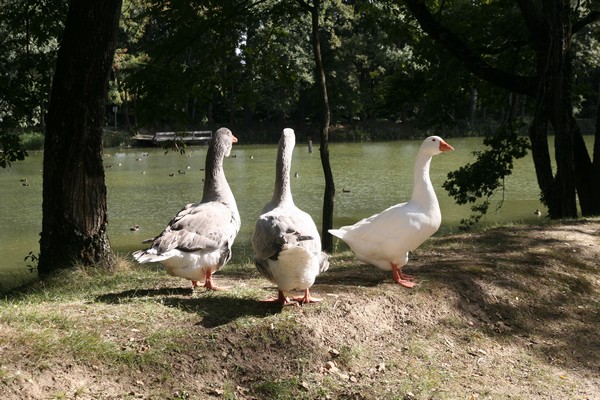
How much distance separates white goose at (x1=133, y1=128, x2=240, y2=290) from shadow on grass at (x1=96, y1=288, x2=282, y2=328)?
0.20 metres

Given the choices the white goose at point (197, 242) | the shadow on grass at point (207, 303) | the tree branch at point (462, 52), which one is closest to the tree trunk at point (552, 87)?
the tree branch at point (462, 52)

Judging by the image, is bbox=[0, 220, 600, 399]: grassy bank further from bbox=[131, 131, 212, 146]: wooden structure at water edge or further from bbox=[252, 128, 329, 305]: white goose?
bbox=[131, 131, 212, 146]: wooden structure at water edge

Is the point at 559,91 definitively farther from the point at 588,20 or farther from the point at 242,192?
the point at 242,192

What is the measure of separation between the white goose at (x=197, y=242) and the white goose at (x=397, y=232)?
97 centimetres

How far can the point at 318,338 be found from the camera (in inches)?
204

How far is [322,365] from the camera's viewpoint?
4992 mm

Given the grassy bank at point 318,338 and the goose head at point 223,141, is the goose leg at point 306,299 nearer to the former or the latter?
the grassy bank at point 318,338

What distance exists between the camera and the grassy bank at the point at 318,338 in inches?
179

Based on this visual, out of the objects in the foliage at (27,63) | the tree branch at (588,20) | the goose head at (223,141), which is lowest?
the goose head at (223,141)

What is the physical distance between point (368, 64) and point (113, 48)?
173 feet

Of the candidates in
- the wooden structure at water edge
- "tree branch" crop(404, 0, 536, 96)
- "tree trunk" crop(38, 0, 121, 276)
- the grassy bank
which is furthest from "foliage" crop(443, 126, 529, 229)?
the wooden structure at water edge

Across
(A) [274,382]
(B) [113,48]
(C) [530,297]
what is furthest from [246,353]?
(B) [113,48]

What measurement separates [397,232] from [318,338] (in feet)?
4.73

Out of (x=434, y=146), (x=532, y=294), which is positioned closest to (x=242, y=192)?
(x=434, y=146)
